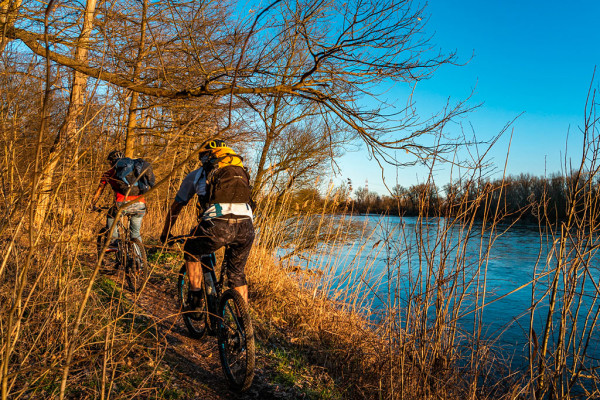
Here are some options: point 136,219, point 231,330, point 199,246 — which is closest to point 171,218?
point 199,246

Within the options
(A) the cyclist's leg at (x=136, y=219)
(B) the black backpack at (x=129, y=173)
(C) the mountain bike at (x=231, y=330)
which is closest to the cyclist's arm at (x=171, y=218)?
(C) the mountain bike at (x=231, y=330)

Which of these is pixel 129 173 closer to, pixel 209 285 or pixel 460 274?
pixel 209 285

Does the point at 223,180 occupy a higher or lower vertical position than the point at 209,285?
higher

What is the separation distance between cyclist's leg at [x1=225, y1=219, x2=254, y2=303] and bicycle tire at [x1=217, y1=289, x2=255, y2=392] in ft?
0.44

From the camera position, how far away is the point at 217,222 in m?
2.93

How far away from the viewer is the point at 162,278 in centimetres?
568

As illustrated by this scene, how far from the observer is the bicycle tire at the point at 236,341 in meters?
2.75

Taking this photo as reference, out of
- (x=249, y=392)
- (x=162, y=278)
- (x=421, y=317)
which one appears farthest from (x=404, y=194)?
(x=162, y=278)

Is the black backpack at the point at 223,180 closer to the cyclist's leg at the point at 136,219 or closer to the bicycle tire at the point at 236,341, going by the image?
the bicycle tire at the point at 236,341

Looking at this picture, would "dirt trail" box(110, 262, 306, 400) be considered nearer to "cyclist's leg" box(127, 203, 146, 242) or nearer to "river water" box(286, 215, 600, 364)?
"river water" box(286, 215, 600, 364)

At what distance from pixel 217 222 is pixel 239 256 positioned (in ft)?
1.19

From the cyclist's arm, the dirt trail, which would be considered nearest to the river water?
the dirt trail

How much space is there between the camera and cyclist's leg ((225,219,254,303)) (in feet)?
10.1

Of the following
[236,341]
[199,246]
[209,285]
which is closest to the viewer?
[236,341]
